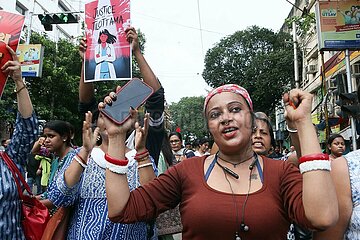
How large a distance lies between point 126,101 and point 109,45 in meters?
1.17

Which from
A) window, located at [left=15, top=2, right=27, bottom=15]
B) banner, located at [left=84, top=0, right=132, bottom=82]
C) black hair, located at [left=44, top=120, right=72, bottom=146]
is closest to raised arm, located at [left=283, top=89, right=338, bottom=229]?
banner, located at [left=84, top=0, right=132, bottom=82]

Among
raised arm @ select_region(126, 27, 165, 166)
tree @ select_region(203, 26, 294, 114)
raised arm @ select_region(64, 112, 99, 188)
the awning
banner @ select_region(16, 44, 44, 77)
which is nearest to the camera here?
raised arm @ select_region(64, 112, 99, 188)

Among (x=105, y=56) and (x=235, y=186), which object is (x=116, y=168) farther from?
(x=105, y=56)

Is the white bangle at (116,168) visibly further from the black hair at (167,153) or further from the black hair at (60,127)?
the black hair at (60,127)

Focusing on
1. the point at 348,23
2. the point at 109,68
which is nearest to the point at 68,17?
the point at 348,23

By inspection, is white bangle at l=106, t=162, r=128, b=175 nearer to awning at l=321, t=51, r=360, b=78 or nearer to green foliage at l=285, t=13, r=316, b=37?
green foliage at l=285, t=13, r=316, b=37

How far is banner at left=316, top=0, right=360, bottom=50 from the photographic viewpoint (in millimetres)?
7188

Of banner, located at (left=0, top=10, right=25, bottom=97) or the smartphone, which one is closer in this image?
the smartphone

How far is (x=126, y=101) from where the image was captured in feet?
5.40

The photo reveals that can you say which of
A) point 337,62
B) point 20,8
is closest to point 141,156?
point 337,62

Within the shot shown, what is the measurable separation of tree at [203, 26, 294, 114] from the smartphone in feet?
91.1

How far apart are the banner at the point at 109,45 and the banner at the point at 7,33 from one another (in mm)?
600

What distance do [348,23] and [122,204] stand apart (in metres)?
7.07

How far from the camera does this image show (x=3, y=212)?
2008mm
